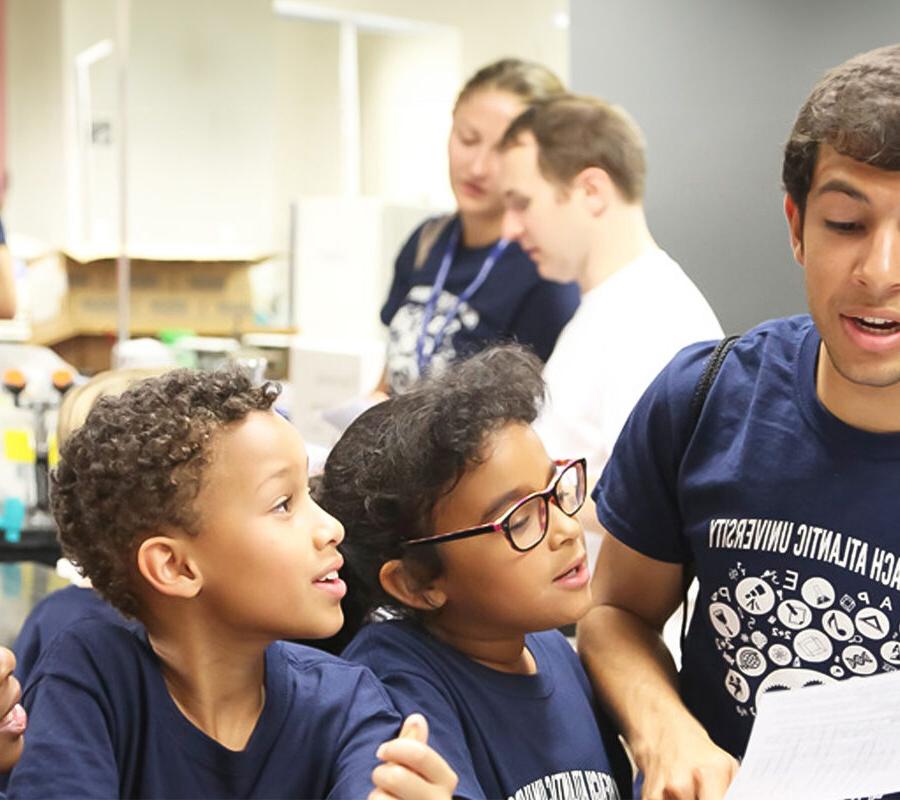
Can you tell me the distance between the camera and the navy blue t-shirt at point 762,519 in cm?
119

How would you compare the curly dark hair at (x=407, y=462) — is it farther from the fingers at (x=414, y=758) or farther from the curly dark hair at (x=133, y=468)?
the fingers at (x=414, y=758)

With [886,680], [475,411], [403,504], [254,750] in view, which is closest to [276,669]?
[254,750]

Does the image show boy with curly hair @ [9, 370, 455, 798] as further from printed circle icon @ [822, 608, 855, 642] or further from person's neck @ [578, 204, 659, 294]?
person's neck @ [578, 204, 659, 294]

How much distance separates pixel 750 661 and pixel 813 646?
2.8 inches

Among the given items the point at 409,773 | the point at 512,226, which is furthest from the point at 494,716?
the point at 512,226

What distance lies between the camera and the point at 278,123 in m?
7.43

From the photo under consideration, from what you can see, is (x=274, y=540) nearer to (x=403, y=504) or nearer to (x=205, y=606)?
(x=205, y=606)

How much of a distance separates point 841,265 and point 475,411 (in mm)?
382

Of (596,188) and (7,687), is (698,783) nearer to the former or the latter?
(7,687)

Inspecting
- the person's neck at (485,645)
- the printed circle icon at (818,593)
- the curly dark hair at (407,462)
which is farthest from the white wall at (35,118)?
the printed circle icon at (818,593)

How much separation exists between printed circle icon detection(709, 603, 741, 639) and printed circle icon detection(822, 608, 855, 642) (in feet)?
0.30

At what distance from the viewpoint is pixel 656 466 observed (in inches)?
53.3

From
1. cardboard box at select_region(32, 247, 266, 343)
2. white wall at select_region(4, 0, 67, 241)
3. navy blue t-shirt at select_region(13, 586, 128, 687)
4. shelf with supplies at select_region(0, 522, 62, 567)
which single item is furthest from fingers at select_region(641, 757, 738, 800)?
white wall at select_region(4, 0, 67, 241)

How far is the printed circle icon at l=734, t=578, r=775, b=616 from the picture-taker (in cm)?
125
